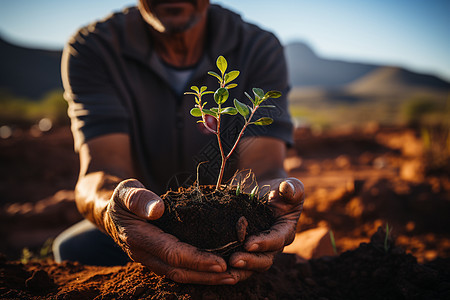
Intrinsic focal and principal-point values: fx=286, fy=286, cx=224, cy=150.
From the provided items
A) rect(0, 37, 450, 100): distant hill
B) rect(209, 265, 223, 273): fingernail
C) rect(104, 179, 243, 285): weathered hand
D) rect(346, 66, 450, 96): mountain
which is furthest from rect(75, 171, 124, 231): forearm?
rect(346, 66, 450, 96): mountain

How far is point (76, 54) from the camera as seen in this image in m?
1.92

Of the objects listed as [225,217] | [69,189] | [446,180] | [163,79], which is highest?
[163,79]

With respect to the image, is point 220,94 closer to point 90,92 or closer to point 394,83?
point 90,92

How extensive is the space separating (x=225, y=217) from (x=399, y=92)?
6278 centimetres

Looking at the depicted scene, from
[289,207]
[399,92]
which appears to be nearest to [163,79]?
[289,207]

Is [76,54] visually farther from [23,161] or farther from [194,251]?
[23,161]

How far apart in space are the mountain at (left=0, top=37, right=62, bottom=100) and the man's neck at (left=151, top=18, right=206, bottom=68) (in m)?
33.7

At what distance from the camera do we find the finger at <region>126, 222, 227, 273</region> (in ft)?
3.17

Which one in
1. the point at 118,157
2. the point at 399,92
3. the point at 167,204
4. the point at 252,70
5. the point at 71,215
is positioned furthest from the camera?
the point at 399,92

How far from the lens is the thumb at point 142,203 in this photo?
0.95 metres

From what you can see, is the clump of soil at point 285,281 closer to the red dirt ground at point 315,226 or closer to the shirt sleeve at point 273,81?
the red dirt ground at point 315,226

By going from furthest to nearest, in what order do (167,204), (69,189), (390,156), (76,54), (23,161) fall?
(390,156) < (23,161) < (69,189) < (76,54) < (167,204)

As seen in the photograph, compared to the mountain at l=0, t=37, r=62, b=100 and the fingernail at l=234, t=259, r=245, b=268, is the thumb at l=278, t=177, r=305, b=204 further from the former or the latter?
the mountain at l=0, t=37, r=62, b=100

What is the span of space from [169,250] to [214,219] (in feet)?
0.63
